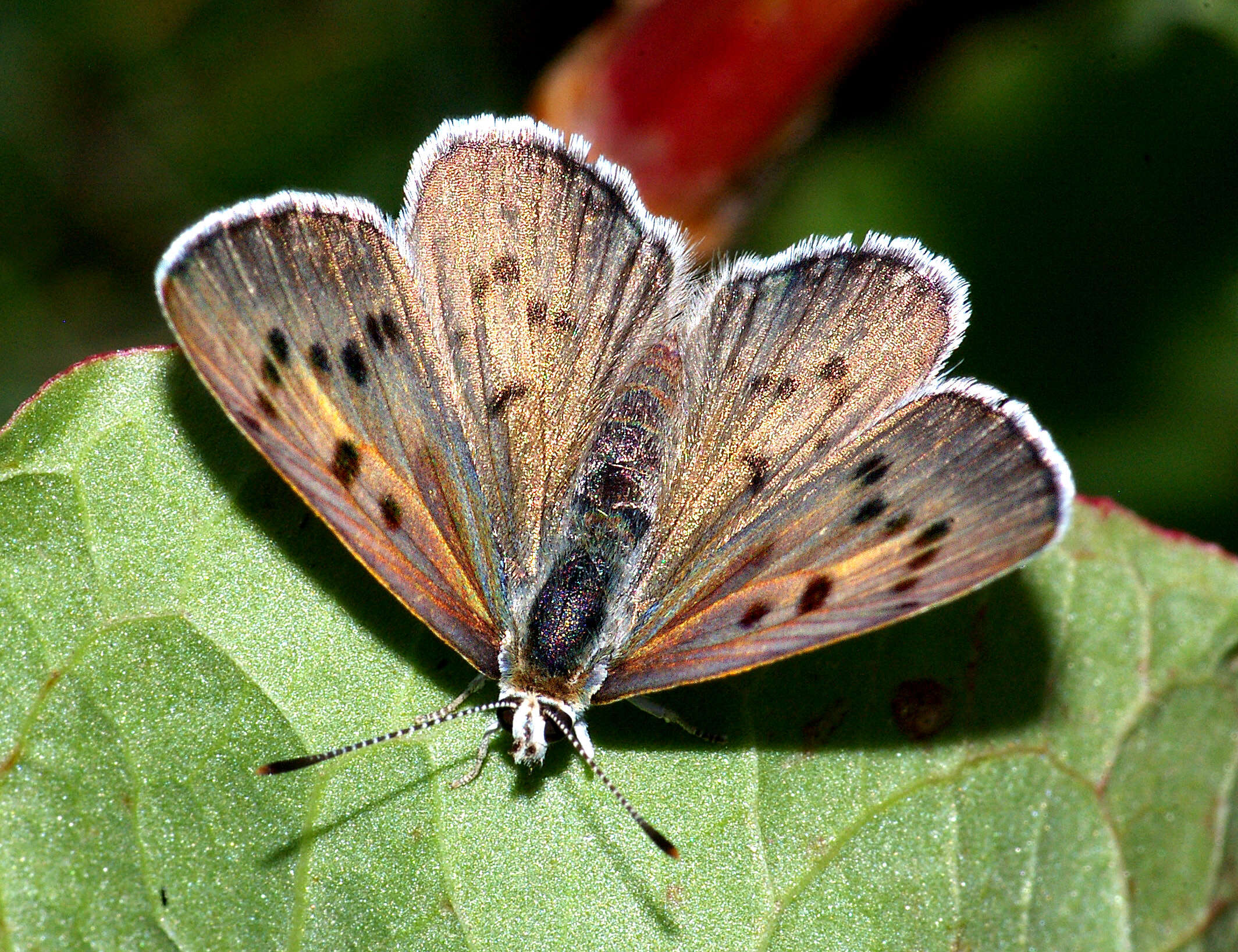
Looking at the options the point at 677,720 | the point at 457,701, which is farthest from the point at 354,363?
the point at 677,720

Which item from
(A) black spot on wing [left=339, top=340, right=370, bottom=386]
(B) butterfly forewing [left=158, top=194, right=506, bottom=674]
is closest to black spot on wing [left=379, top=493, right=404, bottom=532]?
(B) butterfly forewing [left=158, top=194, right=506, bottom=674]

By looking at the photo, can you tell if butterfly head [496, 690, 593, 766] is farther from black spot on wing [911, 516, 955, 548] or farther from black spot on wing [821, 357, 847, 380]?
black spot on wing [821, 357, 847, 380]

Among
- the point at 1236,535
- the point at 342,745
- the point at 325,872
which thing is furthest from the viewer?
the point at 1236,535

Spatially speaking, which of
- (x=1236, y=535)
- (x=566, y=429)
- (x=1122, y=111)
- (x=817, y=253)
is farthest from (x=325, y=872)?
(x=1122, y=111)

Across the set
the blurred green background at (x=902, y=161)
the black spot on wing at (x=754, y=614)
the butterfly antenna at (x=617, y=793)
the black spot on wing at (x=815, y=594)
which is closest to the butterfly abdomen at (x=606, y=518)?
the butterfly antenna at (x=617, y=793)

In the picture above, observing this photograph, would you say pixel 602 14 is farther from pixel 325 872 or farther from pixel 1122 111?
pixel 325 872

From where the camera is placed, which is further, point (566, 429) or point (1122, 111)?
point (1122, 111)
